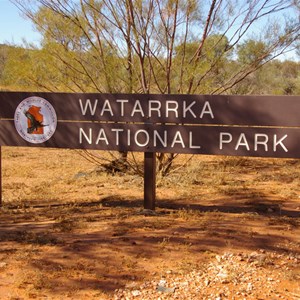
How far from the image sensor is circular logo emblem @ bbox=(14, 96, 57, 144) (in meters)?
6.13

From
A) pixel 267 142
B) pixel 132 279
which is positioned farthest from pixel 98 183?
pixel 132 279

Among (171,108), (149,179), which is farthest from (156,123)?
(149,179)

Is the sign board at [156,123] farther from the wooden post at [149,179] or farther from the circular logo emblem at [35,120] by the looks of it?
the wooden post at [149,179]

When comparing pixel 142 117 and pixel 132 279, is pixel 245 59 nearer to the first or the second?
pixel 142 117

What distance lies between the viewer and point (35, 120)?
6.18m

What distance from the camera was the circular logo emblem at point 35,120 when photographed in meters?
6.13

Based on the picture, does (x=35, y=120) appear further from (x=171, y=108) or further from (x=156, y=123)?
(x=171, y=108)

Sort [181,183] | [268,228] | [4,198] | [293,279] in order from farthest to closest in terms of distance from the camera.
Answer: [181,183]
[4,198]
[268,228]
[293,279]

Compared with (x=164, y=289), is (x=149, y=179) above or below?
above

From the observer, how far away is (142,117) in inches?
227

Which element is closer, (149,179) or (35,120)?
(149,179)

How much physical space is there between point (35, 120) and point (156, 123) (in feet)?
5.80

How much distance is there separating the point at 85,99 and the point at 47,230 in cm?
Result: 187

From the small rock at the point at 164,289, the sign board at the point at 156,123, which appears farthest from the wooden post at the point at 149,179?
the small rock at the point at 164,289
